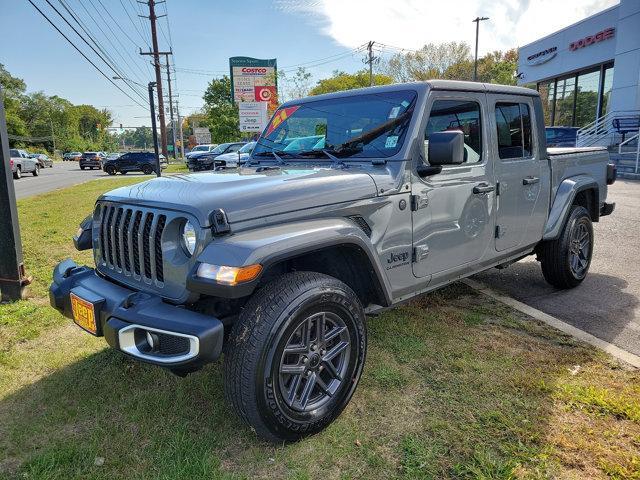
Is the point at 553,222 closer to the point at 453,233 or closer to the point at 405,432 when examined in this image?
the point at 453,233

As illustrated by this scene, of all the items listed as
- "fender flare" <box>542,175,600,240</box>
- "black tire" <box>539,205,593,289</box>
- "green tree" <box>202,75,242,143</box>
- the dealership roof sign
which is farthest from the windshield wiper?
"green tree" <box>202,75,242,143</box>

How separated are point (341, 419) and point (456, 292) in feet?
8.47

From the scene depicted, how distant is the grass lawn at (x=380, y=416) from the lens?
2352 millimetres

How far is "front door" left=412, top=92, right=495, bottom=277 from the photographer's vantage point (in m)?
3.13

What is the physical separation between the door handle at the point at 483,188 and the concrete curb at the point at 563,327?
136 centimetres

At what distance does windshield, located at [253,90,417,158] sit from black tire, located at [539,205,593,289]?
238 centimetres

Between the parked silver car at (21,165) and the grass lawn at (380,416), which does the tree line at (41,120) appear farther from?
the grass lawn at (380,416)

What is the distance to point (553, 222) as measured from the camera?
4.45 m

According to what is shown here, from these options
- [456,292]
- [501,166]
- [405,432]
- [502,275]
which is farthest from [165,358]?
[502,275]

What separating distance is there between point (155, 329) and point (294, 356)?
2.48 ft

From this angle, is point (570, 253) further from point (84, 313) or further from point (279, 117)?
point (84, 313)

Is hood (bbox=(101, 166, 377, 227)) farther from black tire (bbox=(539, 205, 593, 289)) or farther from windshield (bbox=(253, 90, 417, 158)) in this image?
black tire (bbox=(539, 205, 593, 289))

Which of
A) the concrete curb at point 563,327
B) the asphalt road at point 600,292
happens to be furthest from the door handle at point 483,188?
the asphalt road at point 600,292

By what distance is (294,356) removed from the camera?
255cm
